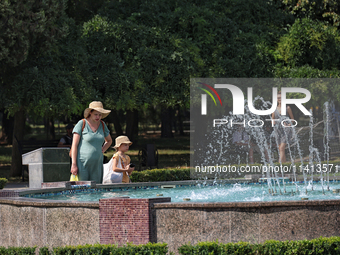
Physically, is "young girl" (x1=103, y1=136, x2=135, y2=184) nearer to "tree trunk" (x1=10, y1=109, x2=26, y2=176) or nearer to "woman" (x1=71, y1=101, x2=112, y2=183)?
"woman" (x1=71, y1=101, x2=112, y2=183)

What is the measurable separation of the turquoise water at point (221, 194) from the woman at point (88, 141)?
1.62 feet

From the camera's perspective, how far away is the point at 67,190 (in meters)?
9.67

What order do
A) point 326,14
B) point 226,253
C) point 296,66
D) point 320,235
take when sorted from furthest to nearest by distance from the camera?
point 326,14 < point 296,66 < point 320,235 < point 226,253

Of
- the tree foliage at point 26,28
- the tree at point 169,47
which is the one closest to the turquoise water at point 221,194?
the tree foliage at point 26,28

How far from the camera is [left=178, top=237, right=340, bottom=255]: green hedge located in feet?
19.0

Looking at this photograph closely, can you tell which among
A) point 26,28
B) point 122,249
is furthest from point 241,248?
point 26,28

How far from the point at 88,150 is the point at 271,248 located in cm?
452

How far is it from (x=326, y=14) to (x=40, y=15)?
40.4 ft

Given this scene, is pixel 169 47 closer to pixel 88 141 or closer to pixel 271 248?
pixel 88 141

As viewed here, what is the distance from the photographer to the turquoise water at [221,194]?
9219 millimetres

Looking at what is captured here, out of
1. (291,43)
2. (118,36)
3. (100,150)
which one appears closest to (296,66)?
(291,43)

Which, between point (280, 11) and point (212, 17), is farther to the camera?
point (280, 11)

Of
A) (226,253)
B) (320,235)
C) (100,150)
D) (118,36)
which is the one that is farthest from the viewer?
(118,36)

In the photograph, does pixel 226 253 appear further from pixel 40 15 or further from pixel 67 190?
pixel 40 15
